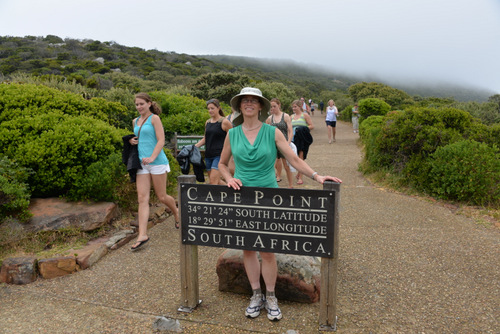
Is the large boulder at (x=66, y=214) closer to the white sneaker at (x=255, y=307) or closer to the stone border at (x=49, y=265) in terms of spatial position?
the stone border at (x=49, y=265)

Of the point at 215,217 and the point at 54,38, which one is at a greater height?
the point at 54,38

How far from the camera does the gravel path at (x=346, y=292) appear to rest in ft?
9.73

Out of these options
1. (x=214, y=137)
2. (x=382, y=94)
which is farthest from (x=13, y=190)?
(x=382, y=94)

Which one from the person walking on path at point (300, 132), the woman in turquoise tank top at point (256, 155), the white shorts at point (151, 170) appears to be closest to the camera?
the woman in turquoise tank top at point (256, 155)

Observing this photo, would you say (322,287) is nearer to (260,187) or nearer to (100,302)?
(260,187)

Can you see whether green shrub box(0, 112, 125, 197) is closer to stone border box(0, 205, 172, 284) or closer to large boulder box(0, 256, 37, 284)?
stone border box(0, 205, 172, 284)

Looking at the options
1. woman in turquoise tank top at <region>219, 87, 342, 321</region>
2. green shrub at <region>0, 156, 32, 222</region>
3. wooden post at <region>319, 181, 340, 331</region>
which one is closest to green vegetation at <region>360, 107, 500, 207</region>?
wooden post at <region>319, 181, 340, 331</region>

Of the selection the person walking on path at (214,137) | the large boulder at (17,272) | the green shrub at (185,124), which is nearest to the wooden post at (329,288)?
the person walking on path at (214,137)

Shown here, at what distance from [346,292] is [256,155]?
5.44 feet

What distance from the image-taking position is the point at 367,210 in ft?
19.1

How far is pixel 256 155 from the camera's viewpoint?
2789mm

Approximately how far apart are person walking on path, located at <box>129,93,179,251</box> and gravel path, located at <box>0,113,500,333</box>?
0.55 metres

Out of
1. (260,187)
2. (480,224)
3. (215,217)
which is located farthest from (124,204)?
(480,224)

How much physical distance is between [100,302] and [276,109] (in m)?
4.13
